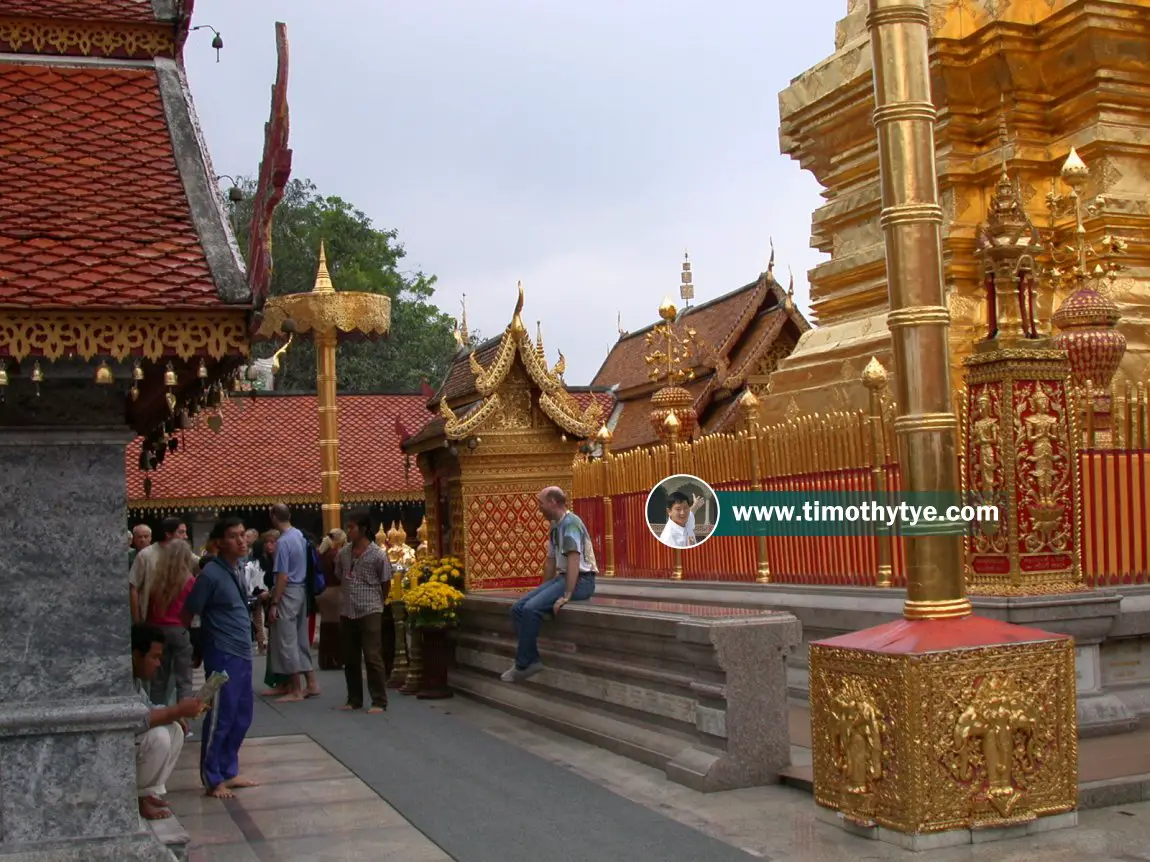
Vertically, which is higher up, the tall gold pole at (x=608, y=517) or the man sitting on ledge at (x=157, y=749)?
the tall gold pole at (x=608, y=517)

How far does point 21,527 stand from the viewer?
5645mm

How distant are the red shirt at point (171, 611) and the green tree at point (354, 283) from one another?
3211cm

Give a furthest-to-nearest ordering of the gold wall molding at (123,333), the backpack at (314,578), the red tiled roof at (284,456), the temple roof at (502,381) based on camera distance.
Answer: the red tiled roof at (284,456) → the backpack at (314,578) → the temple roof at (502,381) → the gold wall molding at (123,333)

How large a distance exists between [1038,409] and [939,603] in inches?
80.4

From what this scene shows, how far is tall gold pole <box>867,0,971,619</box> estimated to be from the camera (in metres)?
5.74

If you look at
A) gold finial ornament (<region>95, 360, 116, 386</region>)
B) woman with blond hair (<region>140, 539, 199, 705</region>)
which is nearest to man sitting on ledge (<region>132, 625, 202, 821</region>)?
gold finial ornament (<region>95, 360, 116, 386</region>)

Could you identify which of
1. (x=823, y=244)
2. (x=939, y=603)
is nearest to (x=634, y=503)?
(x=823, y=244)

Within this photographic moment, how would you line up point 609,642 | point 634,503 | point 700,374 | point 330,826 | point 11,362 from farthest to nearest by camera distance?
point 700,374
point 634,503
point 609,642
point 330,826
point 11,362

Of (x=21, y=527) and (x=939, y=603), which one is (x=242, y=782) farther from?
(x=939, y=603)

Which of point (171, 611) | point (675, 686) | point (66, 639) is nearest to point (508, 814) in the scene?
point (675, 686)

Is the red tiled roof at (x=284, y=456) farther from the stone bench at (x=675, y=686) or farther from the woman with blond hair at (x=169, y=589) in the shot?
the woman with blond hair at (x=169, y=589)

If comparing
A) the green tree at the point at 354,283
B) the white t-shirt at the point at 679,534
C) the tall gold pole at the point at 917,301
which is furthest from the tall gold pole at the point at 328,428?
the green tree at the point at 354,283

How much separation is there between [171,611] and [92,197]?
3.66 metres

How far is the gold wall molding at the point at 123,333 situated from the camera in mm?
5172
